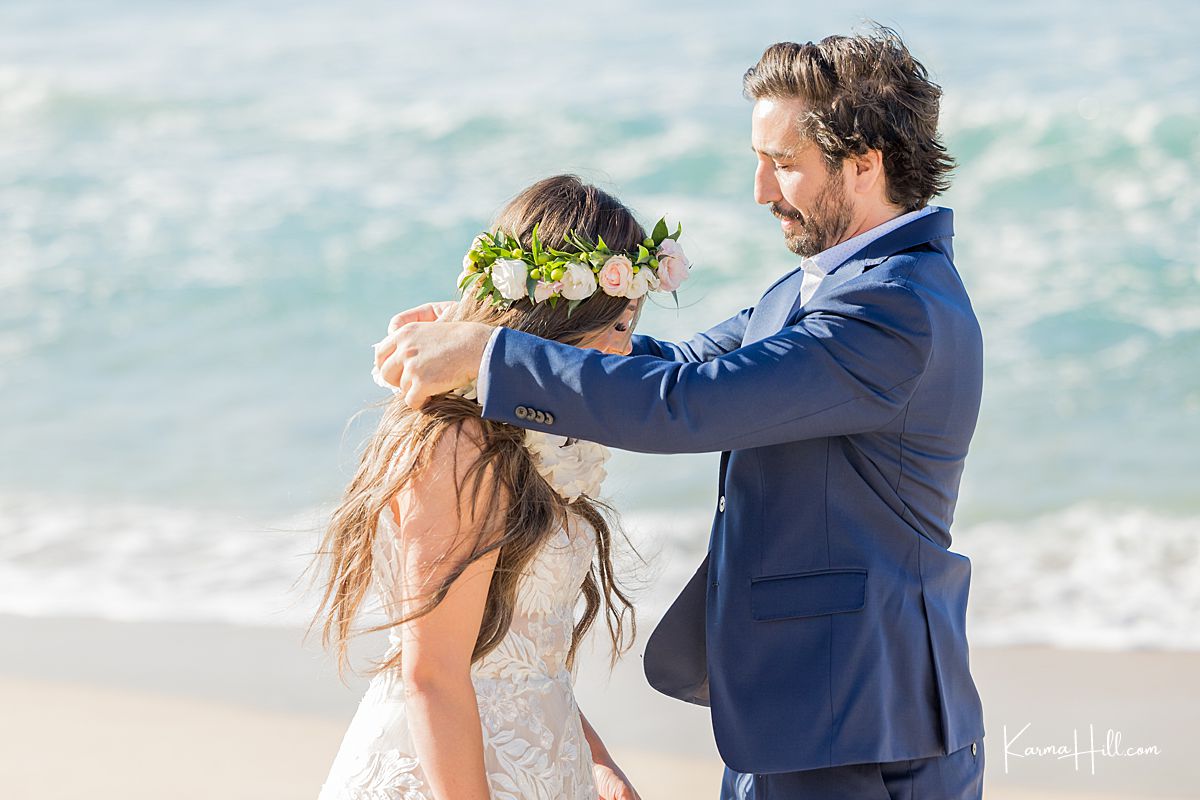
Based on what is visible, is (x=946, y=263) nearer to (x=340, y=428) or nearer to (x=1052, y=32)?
(x=340, y=428)

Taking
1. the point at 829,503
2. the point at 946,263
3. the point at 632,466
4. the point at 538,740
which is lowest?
the point at 538,740

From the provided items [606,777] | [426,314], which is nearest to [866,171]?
[426,314]

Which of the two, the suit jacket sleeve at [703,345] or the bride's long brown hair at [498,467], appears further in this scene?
the suit jacket sleeve at [703,345]

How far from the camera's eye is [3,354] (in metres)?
10.2

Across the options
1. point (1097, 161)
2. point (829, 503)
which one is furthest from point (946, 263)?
point (1097, 161)

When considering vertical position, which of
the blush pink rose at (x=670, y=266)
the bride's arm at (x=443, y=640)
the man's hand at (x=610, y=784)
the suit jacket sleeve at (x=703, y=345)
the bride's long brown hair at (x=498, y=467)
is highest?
the suit jacket sleeve at (x=703, y=345)

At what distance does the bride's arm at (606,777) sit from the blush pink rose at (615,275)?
3.00ft

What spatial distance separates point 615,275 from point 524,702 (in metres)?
0.85

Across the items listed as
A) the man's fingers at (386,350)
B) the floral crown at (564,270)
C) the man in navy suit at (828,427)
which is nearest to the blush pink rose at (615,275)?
the floral crown at (564,270)

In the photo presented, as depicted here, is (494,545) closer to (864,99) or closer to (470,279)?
(470,279)

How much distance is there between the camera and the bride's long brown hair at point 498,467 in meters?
2.44

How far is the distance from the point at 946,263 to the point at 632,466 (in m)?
5.29

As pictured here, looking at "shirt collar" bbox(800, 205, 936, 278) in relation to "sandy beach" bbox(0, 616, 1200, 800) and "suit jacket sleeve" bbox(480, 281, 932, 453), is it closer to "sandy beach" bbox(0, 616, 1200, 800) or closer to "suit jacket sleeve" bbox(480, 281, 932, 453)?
"suit jacket sleeve" bbox(480, 281, 932, 453)

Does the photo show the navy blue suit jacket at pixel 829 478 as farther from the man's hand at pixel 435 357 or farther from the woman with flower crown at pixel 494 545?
the woman with flower crown at pixel 494 545
